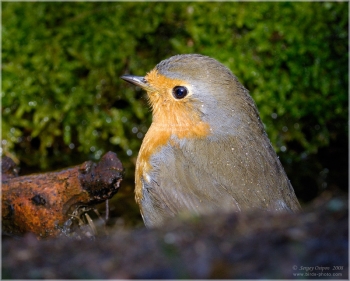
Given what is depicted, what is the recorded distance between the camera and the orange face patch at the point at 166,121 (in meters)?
3.97

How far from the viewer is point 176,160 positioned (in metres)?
3.83

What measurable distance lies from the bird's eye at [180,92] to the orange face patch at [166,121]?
0.02 meters

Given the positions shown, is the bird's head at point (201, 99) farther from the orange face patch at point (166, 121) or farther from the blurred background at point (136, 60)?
the blurred background at point (136, 60)

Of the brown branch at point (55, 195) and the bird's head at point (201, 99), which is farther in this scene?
the bird's head at point (201, 99)

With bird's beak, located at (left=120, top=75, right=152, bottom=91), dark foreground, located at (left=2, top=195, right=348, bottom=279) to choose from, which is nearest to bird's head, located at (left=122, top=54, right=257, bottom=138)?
bird's beak, located at (left=120, top=75, right=152, bottom=91)

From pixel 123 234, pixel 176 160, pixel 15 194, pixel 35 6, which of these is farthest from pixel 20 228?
pixel 35 6

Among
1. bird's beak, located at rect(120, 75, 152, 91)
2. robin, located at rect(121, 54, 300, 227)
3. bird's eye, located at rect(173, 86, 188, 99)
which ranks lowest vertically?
robin, located at rect(121, 54, 300, 227)

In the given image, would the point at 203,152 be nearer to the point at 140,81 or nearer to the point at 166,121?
the point at 166,121

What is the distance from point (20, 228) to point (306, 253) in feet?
8.48

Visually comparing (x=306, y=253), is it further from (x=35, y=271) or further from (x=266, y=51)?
(x=266, y=51)

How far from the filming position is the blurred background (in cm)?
662

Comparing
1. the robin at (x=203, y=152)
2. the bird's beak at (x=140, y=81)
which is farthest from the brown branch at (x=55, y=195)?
the bird's beak at (x=140, y=81)

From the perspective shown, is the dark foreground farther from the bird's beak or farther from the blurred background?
the blurred background

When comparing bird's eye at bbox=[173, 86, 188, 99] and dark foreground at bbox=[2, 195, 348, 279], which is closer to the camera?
dark foreground at bbox=[2, 195, 348, 279]
